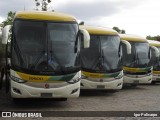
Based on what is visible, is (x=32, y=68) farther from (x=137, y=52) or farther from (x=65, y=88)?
(x=137, y=52)

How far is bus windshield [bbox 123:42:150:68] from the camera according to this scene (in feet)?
68.6

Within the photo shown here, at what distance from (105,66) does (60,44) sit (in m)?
4.35

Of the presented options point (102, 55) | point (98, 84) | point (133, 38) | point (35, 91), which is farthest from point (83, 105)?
point (133, 38)

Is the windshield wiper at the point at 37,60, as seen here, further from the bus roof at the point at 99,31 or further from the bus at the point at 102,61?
the bus roof at the point at 99,31

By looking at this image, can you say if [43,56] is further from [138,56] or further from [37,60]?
[138,56]

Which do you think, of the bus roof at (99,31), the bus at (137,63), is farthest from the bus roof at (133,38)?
the bus roof at (99,31)

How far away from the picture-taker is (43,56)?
1274 cm

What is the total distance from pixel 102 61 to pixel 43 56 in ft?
15.4

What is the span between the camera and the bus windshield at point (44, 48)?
12.6m

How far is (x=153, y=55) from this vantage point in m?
24.5

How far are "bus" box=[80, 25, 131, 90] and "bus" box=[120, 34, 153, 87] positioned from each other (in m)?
3.23

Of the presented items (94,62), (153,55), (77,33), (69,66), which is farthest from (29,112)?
(153,55)

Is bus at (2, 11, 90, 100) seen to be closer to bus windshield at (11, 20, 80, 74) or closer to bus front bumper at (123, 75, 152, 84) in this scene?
bus windshield at (11, 20, 80, 74)

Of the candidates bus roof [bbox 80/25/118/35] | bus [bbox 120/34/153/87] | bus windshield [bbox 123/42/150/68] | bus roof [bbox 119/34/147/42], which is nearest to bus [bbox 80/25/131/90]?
bus roof [bbox 80/25/118/35]
